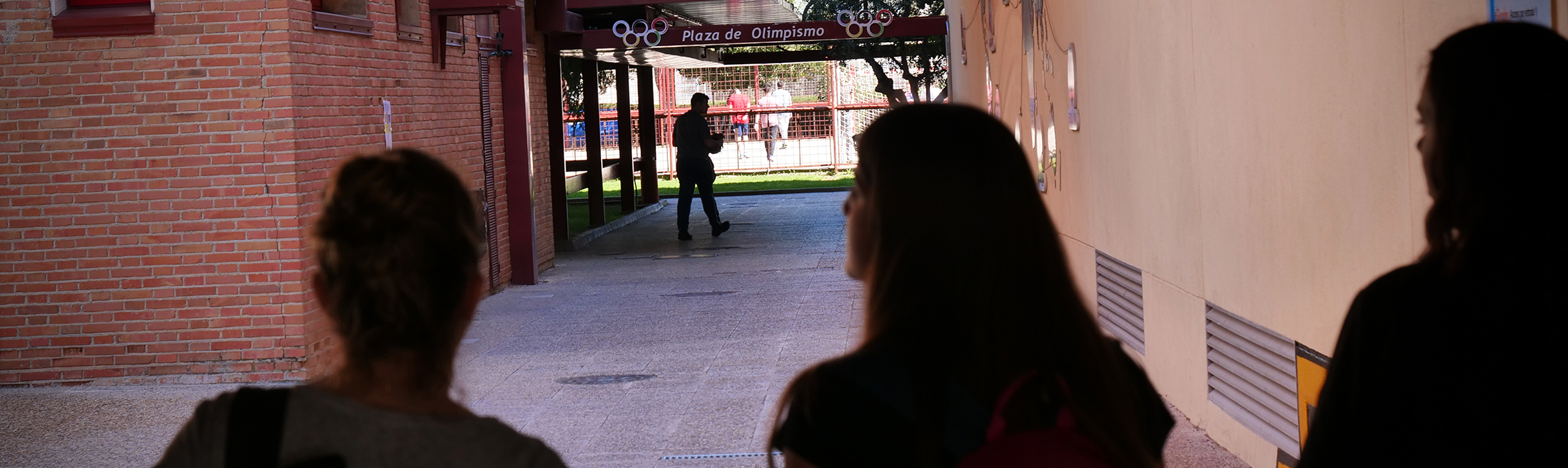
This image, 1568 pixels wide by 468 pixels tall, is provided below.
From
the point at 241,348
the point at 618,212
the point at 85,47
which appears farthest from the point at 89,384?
the point at 618,212

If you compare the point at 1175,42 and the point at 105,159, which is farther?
the point at 105,159

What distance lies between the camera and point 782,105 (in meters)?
35.1

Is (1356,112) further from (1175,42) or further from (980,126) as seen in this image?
(980,126)

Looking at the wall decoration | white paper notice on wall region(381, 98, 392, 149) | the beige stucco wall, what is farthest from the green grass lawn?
the beige stucco wall

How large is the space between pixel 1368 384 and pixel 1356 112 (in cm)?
228

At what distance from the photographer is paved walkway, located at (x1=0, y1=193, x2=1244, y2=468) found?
21.0 feet

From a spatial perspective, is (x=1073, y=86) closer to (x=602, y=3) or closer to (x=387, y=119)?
(x=387, y=119)

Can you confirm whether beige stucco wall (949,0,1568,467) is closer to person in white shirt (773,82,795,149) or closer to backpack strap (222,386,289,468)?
backpack strap (222,386,289,468)

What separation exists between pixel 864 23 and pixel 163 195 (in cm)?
823

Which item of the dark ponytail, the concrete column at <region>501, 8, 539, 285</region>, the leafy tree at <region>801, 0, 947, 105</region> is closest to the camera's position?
the dark ponytail

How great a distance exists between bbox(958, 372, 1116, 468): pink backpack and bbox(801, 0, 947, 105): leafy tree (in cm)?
1581

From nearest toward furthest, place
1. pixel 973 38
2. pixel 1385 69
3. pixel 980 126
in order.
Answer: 1. pixel 980 126
2. pixel 1385 69
3. pixel 973 38

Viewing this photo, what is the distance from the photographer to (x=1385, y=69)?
12.4 ft

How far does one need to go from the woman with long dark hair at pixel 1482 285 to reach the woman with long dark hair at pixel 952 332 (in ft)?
1.50
